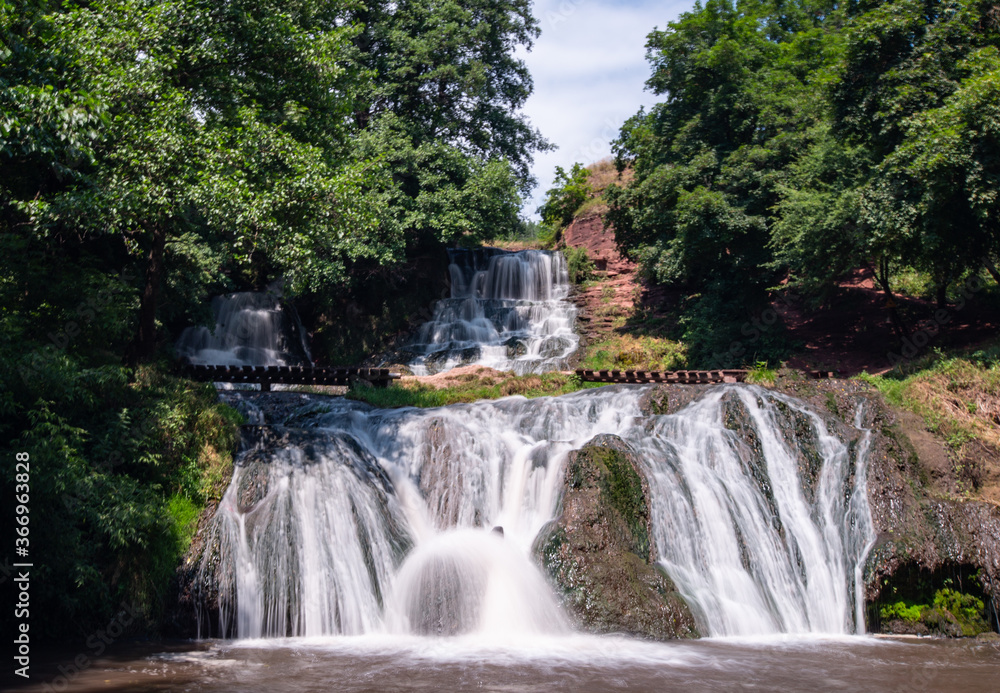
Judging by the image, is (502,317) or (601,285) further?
(601,285)

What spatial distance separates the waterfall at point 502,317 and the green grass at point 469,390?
3.35 metres

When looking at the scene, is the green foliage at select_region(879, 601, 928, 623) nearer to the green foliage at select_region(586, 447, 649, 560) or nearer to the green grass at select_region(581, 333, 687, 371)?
the green foliage at select_region(586, 447, 649, 560)

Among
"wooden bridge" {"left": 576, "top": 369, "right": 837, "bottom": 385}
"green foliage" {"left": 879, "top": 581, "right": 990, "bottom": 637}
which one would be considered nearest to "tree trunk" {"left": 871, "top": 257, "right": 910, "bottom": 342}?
"wooden bridge" {"left": 576, "top": 369, "right": 837, "bottom": 385}

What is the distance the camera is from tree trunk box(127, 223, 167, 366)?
41.0ft

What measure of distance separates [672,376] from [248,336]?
1556 centimetres

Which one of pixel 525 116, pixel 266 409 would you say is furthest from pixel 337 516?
pixel 525 116

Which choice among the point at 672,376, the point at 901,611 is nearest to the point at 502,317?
the point at 672,376

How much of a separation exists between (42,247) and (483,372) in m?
12.5

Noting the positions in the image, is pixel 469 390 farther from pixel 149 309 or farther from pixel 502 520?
pixel 149 309

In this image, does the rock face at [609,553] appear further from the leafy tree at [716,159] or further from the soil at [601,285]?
the soil at [601,285]

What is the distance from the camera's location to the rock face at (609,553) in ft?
32.1

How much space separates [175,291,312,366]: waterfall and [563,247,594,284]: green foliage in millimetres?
11821

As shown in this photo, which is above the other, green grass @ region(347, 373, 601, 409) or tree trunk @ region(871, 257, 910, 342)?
tree trunk @ region(871, 257, 910, 342)

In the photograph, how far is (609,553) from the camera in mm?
10578
